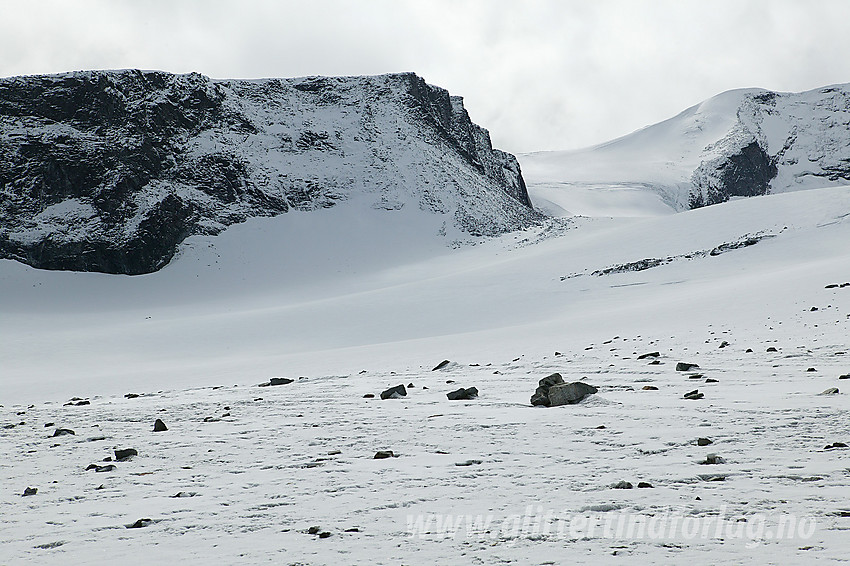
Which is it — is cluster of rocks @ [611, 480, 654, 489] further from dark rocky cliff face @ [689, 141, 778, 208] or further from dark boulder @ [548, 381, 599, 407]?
dark rocky cliff face @ [689, 141, 778, 208]

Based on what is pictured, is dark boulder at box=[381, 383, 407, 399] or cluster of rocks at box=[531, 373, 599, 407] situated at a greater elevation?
dark boulder at box=[381, 383, 407, 399]

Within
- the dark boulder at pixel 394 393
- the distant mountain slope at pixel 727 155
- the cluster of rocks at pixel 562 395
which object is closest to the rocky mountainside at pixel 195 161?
the dark boulder at pixel 394 393

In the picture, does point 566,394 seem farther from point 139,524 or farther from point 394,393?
Answer: point 139,524

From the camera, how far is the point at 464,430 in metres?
8.05

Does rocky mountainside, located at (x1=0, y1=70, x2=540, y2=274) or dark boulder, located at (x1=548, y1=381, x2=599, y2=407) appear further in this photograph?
rocky mountainside, located at (x1=0, y1=70, x2=540, y2=274)

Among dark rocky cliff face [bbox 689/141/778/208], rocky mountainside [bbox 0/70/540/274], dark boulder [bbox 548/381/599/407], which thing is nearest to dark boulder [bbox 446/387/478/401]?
dark boulder [bbox 548/381/599/407]

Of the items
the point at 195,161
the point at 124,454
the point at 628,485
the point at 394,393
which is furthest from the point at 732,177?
the point at 124,454

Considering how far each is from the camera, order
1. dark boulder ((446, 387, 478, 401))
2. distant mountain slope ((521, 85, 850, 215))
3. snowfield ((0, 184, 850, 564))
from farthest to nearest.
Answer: distant mountain slope ((521, 85, 850, 215)) < dark boulder ((446, 387, 478, 401)) < snowfield ((0, 184, 850, 564))

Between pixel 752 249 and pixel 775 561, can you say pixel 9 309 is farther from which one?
pixel 775 561

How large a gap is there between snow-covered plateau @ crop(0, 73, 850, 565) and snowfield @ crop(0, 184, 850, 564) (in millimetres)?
40

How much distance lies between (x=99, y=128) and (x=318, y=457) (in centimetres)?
5157

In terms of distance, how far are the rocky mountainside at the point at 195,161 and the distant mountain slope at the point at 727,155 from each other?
67.2 metres

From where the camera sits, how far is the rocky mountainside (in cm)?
4706

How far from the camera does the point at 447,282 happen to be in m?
33.8
